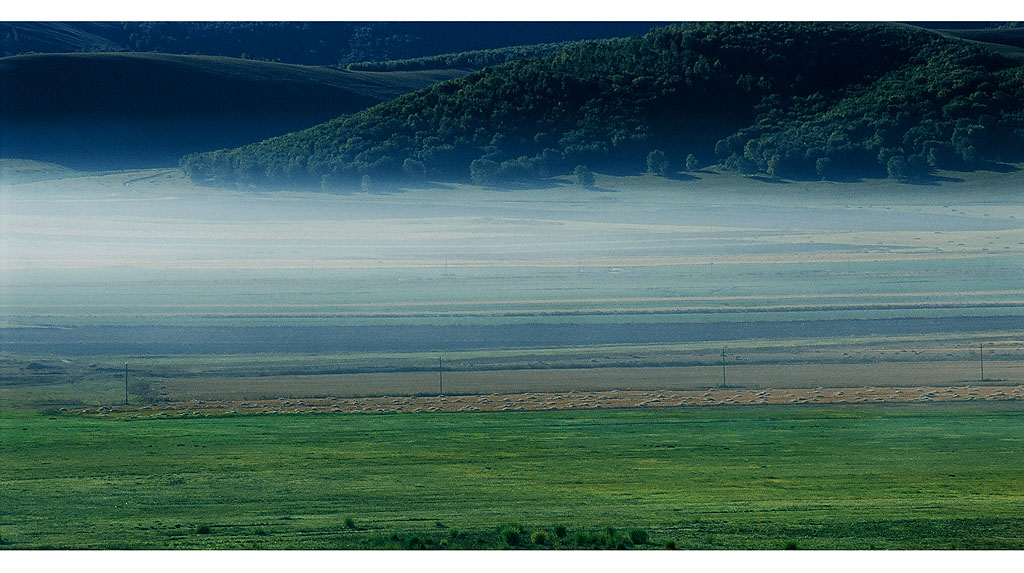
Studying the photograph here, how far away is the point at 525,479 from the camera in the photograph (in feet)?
24.0

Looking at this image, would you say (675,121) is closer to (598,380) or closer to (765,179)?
(765,179)

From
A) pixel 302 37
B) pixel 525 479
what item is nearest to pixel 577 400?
pixel 525 479

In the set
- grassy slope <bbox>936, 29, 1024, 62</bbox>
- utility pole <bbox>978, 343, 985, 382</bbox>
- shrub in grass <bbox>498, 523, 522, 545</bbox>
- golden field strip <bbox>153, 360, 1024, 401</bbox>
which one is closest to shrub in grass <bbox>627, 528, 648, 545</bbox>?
shrub in grass <bbox>498, 523, 522, 545</bbox>

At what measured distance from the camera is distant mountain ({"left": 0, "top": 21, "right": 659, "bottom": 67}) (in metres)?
7.07

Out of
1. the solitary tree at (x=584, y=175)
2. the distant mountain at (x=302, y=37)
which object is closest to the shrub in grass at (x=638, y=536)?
the solitary tree at (x=584, y=175)

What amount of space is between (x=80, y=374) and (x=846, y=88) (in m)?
6.06

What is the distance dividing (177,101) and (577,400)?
3.78 metres

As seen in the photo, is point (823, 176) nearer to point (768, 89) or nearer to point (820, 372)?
point (768, 89)

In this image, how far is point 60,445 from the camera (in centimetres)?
754

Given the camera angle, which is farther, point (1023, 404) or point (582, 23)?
point (1023, 404)

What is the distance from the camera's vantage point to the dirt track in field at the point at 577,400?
798 cm

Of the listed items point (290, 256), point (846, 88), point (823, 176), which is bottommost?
point (290, 256)

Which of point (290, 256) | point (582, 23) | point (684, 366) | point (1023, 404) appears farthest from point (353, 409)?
point (1023, 404)

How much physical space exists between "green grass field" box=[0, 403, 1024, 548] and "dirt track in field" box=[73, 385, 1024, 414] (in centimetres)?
8
